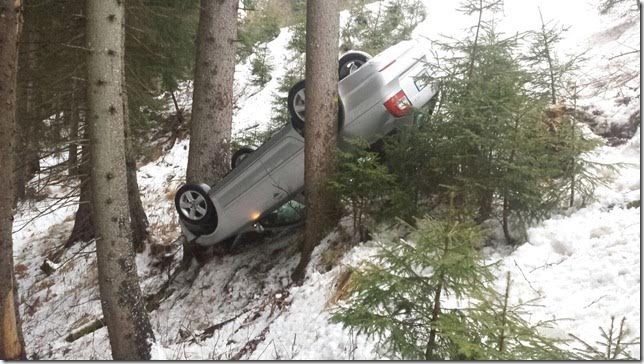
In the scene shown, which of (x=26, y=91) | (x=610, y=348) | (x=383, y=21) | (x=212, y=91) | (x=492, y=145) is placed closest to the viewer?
(x=610, y=348)

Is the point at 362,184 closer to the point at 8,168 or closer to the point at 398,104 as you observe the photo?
the point at 398,104

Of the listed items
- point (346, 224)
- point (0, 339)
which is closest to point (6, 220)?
point (0, 339)

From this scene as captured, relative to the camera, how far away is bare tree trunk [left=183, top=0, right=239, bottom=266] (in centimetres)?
670

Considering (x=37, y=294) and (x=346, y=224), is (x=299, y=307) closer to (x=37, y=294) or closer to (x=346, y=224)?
(x=346, y=224)

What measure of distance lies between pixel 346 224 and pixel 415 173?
47.9 inches

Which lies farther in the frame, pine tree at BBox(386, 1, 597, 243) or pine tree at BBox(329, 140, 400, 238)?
pine tree at BBox(329, 140, 400, 238)

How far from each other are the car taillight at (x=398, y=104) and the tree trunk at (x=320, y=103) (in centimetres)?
64

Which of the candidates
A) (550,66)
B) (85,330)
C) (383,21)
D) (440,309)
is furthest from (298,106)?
(383,21)

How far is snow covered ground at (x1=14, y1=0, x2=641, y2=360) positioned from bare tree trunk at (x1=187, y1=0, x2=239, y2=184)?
4.43ft

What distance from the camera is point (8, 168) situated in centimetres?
437

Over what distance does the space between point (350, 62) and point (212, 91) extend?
199cm

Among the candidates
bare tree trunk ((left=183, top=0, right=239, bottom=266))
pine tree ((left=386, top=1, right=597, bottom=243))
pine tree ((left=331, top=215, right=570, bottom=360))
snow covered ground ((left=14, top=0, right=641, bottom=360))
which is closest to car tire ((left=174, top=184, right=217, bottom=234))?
bare tree trunk ((left=183, top=0, right=239, bottom=266))

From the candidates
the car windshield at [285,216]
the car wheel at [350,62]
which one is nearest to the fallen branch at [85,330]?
the car windshield at [285,216]

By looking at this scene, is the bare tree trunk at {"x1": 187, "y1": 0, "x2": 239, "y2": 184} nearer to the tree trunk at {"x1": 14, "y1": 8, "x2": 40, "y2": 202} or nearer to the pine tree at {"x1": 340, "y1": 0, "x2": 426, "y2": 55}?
the tree trunk at {"x1": 14, "y1": 8, "x2": 40, "y2": 202}
